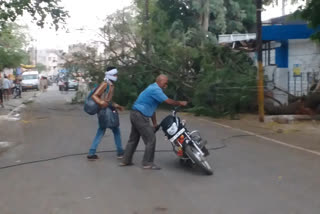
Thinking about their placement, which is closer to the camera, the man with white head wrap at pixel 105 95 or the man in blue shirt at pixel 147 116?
the man in blue shirt at pixel 147 116

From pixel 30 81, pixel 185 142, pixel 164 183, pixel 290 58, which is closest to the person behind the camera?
pixel 164 183

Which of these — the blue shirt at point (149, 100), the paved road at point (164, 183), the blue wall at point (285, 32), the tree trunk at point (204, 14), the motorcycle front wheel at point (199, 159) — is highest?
the tree trunk at point (204, 14)

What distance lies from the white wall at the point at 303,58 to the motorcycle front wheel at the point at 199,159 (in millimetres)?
12131

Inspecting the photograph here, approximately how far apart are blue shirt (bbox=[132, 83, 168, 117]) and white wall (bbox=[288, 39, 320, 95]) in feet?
39.4

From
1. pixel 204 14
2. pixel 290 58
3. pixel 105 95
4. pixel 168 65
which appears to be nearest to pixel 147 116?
pixel 105 95

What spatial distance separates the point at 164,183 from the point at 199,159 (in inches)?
31.0

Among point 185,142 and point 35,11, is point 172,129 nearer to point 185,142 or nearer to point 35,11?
point 185,142

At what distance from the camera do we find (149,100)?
26.4 ft

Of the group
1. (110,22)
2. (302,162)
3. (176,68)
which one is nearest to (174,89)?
(176,68)

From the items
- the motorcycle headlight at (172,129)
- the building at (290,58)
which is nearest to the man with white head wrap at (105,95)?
the motorcycle headlight at (172,129)

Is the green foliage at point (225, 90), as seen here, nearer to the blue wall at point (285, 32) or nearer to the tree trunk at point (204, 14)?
the blue wall at point (285, 32)

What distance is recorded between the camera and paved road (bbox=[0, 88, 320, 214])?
591 centimetres

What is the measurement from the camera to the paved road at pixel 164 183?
5906 mm

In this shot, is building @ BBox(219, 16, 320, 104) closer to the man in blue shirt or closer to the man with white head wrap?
the man with white head wrap
